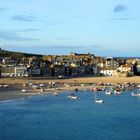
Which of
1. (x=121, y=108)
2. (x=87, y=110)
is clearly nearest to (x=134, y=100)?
(x=121, y=108)

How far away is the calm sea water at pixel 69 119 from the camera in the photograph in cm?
3516

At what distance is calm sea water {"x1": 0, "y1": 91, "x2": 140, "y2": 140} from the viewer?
115 ft

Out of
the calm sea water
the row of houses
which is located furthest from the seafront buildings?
the calm sea water

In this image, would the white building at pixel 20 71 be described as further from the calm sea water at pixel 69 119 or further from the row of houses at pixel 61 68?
the calm sea water at pixel 69 119

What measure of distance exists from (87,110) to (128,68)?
71904 mm

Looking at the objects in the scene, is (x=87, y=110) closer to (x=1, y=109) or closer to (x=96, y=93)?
(x=1, y=109)

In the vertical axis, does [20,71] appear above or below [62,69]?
below

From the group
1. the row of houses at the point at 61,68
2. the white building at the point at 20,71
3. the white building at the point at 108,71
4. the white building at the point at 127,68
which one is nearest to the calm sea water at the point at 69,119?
the white building at the point at 20,71

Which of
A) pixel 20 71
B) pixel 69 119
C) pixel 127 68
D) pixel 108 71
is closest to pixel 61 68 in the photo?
pixel 108 71

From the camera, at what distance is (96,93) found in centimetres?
7000

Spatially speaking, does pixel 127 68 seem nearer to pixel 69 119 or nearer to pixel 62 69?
pixel 62 69

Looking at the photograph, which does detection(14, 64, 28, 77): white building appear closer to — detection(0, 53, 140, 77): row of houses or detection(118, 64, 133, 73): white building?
detection(0, 53, 140, 77): row of houses

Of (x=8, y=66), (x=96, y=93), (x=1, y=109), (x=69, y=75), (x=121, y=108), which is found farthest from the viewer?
(x=69, y=75)

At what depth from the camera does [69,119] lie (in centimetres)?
4297
